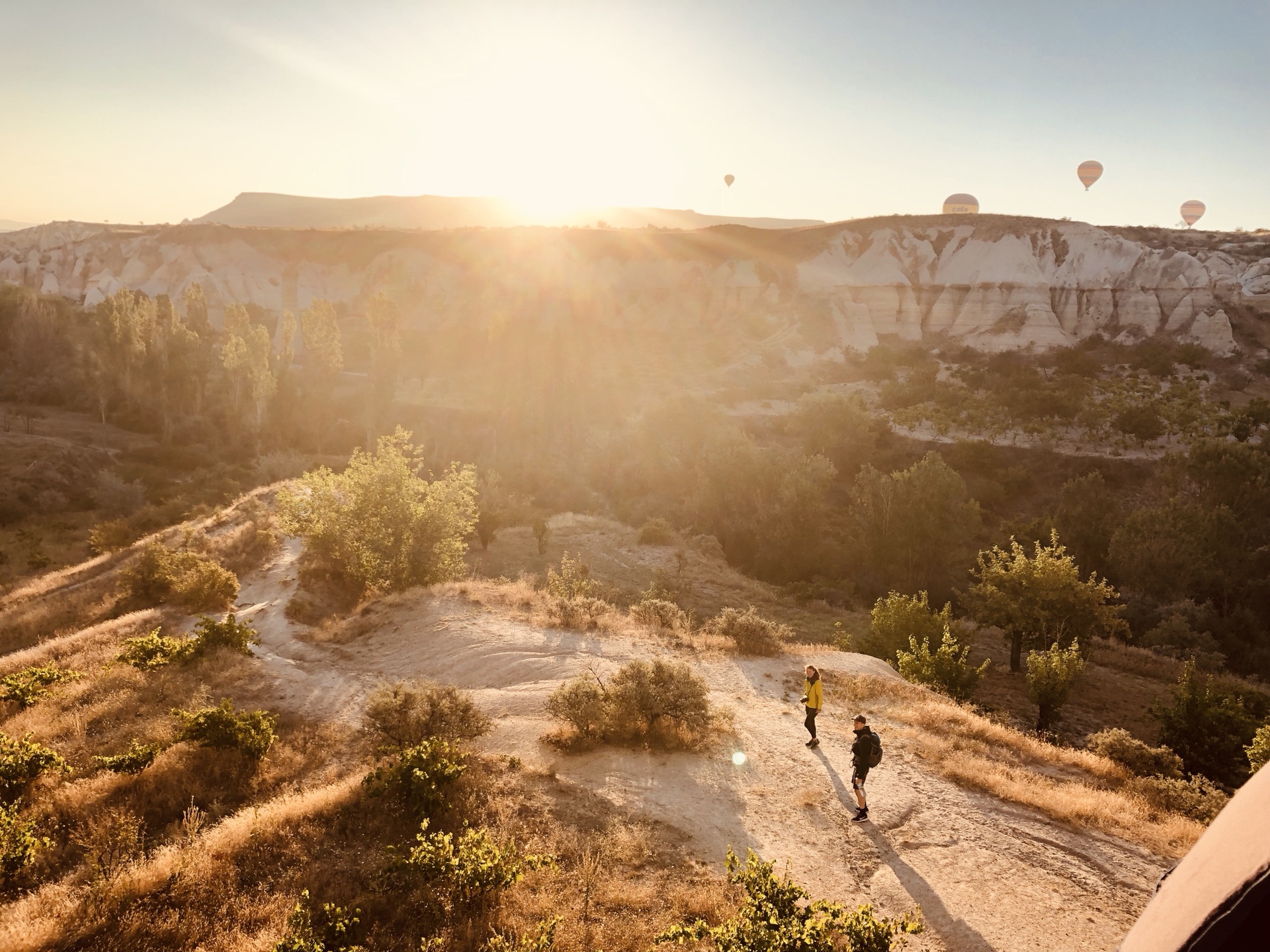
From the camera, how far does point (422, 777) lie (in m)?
9.86

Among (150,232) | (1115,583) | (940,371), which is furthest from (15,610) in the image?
(150,232)

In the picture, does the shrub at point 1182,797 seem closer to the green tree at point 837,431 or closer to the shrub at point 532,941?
the shrub at point 532,941

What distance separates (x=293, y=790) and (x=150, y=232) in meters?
97.9

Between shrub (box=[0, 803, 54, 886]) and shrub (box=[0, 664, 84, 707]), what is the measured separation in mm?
7394

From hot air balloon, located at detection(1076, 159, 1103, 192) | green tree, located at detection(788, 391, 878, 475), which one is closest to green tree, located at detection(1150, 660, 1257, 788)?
green tree, located at detection(788, 391, 878, 475)

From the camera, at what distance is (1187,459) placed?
39.8 meters

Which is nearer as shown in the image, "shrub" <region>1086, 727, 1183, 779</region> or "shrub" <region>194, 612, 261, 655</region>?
"shrub" <region>1086, 727, 1183, 779</region>

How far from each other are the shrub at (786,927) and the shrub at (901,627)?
17.8 meters

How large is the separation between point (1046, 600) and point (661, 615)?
12.8m

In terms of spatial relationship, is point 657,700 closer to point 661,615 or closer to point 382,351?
point 661,615

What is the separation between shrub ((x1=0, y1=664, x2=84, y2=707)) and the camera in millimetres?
14312

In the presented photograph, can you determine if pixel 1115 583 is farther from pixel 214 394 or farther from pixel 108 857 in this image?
pixel 214 394

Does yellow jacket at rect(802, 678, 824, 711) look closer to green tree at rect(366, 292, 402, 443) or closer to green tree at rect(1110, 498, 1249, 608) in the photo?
green tree at rect(1110, 498, 1249, 608)

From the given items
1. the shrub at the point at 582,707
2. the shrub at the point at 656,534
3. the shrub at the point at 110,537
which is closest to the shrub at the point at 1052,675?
the shrub at the point at 582,707
